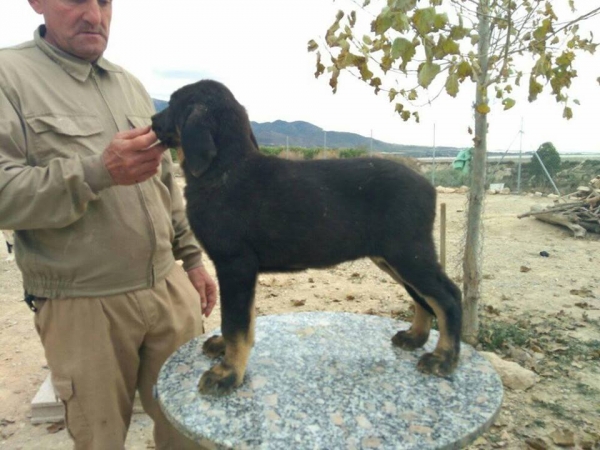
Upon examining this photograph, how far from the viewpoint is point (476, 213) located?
18.6 feet

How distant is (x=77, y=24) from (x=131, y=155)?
0.94 meters

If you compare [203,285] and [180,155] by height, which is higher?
[180,155]

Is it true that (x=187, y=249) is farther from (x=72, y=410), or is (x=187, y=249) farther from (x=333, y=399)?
(x=333, y=399)

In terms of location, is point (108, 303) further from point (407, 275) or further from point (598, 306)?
point (598, 306)

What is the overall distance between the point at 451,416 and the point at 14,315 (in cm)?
720

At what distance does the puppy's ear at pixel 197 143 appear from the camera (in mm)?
2443

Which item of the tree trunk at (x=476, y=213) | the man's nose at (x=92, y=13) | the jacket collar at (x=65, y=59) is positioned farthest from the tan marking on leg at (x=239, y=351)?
the tree trunk at (x=476, y=213)

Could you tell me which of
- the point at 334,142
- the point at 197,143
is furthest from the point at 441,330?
the point at 334,142

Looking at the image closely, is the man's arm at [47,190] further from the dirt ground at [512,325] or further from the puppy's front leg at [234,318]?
the dirt ground at [512,325]

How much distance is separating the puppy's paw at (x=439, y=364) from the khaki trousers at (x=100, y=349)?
1.51 metres

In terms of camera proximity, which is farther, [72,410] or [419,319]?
[419,319]

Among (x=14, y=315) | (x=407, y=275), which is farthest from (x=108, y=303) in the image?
(x=14, y=315)

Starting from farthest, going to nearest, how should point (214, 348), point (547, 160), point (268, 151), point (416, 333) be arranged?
point (547, 160) < point (268, 151) < point (416, 333) < point (214, 348)

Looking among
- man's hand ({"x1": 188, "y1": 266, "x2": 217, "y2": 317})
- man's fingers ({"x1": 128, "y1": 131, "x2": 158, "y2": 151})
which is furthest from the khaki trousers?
man's fingers ({"x1": 128, "y1": 131, "x2": 158, "y2": 151})
